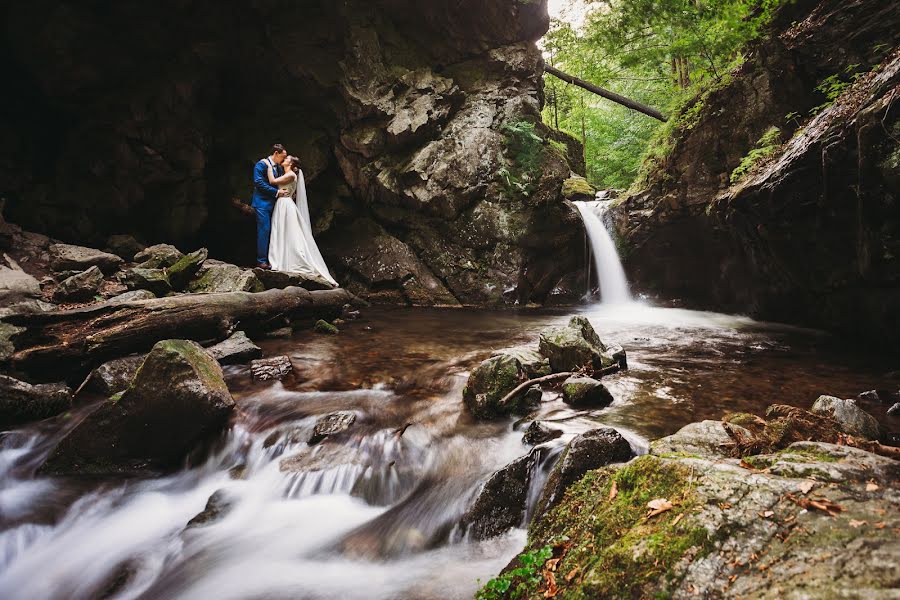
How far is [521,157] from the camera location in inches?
537

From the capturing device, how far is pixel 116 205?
488 inches

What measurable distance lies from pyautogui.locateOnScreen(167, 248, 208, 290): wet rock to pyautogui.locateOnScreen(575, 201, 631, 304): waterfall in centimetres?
1074

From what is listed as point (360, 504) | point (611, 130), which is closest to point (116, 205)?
point (360, 504)

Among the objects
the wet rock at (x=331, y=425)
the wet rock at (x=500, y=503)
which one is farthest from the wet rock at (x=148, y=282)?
the wet rock at (x=500, y=503)

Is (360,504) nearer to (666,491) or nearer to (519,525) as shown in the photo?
(519,525)

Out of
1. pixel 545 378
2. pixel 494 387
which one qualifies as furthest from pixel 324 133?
pixel 545 378

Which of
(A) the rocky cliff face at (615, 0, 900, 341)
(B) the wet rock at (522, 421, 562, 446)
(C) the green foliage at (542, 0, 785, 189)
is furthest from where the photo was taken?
(C) the green foliage at (542, 0, 785, 189)

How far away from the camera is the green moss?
1.43 metres

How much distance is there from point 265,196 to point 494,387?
885 cm

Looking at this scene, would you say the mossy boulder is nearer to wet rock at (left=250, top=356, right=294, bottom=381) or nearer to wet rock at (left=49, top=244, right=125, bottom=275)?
wet rock at (left=250, top=356, right=294, bottom=381)

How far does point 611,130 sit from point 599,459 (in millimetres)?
22228

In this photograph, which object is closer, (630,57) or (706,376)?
(706,376)

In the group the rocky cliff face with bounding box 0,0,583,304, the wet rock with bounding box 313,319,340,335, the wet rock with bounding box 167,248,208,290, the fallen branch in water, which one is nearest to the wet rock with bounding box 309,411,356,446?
the fallen branch in water

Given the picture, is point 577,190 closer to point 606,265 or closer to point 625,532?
point 606,265
